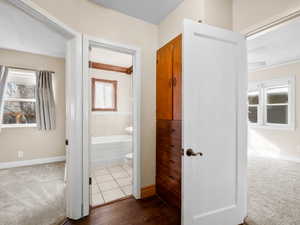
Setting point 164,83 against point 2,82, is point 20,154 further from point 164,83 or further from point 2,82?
point 164,83

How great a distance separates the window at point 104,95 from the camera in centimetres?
388

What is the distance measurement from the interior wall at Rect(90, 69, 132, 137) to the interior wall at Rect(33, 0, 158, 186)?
2197 mm

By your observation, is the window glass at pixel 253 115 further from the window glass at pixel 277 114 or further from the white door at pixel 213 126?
the white door at pixel 213 126

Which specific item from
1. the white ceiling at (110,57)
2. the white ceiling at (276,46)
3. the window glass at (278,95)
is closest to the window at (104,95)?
the white ceiling at (110,57)

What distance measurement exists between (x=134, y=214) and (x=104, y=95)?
3.12 metres

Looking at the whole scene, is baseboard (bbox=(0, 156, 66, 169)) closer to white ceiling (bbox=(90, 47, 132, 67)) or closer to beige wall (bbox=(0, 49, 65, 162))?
beige wall (bbox=(0, 49, 65, 162))

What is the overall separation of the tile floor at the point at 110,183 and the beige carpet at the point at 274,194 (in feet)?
5.59

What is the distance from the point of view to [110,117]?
402 centimetres

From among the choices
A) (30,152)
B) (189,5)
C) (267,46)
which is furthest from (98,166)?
(267,46)

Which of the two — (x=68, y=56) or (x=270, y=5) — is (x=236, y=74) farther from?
(x=68, y=56)

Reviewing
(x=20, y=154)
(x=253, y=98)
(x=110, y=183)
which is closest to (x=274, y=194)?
(x=110, y=183)

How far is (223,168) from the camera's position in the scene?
1.41 meters

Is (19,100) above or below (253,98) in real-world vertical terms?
below

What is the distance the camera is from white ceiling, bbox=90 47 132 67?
3172 mm
